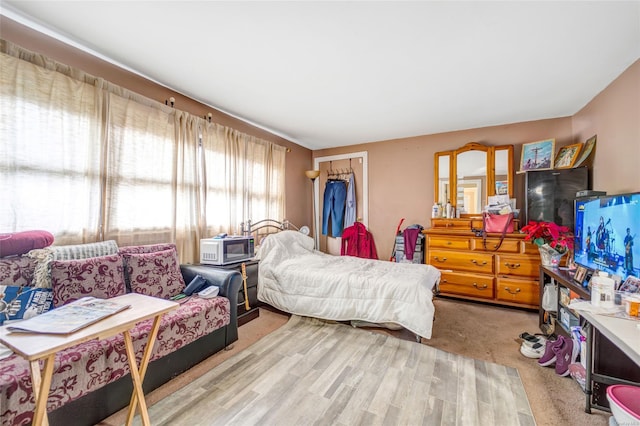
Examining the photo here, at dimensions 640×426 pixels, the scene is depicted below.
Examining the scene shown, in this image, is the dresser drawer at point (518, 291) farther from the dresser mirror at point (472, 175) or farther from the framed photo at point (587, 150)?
the framed photo at point (587, 150)

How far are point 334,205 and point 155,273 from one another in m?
3.26

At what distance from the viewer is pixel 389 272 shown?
271 centimetres

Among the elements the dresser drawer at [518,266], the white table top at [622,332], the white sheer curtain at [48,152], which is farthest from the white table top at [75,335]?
the dresser drawer at [518,266]

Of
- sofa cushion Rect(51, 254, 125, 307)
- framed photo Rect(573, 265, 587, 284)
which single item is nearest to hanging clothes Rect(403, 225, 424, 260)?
framed photo Rect(573, 265, 587, 284)

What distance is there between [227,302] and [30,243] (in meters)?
1.37

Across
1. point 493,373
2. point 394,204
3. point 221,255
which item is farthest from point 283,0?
point 394,204

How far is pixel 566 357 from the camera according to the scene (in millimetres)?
1903

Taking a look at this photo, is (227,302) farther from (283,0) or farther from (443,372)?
(283,0)

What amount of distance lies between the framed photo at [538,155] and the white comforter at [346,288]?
202cm

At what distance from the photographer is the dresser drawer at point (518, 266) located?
312 cm

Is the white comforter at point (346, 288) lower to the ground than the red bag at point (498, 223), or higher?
lower

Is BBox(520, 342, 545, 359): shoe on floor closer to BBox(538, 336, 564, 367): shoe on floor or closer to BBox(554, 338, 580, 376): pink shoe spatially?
BBox(538, 336, 564, 367): shoe on floor

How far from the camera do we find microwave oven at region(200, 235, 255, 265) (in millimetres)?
2684

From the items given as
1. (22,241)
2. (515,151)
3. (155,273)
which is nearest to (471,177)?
(515,151)
